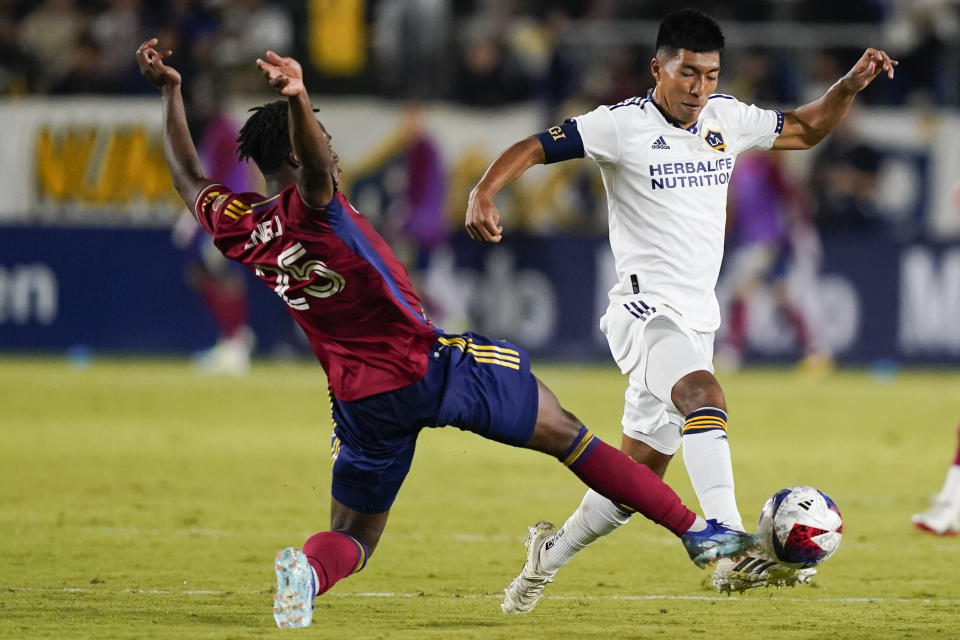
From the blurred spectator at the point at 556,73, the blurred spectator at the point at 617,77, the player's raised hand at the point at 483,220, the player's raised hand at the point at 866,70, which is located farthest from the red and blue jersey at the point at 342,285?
the blurred spectator at the point at 617,77

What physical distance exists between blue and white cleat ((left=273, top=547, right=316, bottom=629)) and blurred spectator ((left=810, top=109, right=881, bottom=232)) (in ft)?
46.7

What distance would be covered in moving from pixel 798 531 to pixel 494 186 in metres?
1.73

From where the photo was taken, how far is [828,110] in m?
7.14

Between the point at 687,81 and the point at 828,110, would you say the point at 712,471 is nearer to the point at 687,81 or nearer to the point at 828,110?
the point at 687,81

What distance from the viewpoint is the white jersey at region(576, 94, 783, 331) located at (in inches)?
265

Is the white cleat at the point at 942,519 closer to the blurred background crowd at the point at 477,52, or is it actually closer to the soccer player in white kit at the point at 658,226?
the soccer player in white kit at the point at 658,226

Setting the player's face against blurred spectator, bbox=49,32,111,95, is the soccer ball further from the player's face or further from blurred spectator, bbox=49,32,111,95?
blurred spectator, bbox=49,32,111,95

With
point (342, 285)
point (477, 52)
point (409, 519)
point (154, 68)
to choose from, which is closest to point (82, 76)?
point (477, 52)

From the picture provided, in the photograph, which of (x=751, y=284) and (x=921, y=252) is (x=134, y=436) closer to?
(x=751, y=284)

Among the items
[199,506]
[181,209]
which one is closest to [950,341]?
[181,209]

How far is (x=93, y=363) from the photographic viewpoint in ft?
59.5

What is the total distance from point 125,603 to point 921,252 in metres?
13.4

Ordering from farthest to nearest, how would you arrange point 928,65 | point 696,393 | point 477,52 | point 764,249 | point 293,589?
point 928,65 < point 477,52 < point 764,249 < point 696,393 < point 293,589

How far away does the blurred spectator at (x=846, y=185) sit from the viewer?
19.1m
